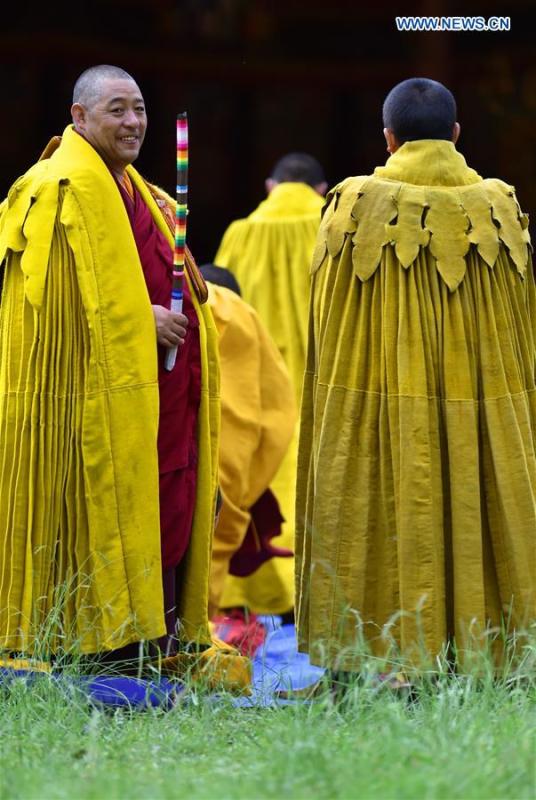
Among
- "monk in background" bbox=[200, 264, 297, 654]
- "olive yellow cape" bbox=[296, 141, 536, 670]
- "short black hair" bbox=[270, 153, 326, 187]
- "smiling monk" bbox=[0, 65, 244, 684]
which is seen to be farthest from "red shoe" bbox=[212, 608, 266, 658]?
"short black hair" bbox=[270, 153, 326, 187]

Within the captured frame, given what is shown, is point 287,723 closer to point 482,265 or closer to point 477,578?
point 477,578

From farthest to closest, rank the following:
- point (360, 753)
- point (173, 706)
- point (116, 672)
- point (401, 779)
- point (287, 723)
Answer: point (116, 672) → point (173, 706) → point (287, 723) → point (360, 753) → point (401, 779)

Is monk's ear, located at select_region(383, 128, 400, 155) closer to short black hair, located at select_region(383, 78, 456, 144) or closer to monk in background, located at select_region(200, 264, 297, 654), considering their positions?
short black hair, located at select_region(383, 78, 456, 144)

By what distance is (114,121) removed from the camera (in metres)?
4.97

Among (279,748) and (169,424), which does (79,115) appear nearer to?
(169,424)

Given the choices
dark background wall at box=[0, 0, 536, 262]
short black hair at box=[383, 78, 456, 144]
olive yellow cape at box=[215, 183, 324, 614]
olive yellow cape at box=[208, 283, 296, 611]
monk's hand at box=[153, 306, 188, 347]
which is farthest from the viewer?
dark background wall at box=[0, 0, 536, 262]

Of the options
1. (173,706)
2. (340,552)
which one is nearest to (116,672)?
(173,706)

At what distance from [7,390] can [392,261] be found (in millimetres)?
1177

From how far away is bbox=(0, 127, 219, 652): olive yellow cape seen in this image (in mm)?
4840

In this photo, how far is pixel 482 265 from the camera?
5.04 m

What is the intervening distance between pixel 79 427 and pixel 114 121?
90 centimetres

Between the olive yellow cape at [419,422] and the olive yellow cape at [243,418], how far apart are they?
1116 millimetres

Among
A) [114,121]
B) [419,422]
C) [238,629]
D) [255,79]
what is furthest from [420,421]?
[255,79]

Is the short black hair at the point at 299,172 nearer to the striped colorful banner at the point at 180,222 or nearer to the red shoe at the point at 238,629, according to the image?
the red shoe at the point at 238,629
